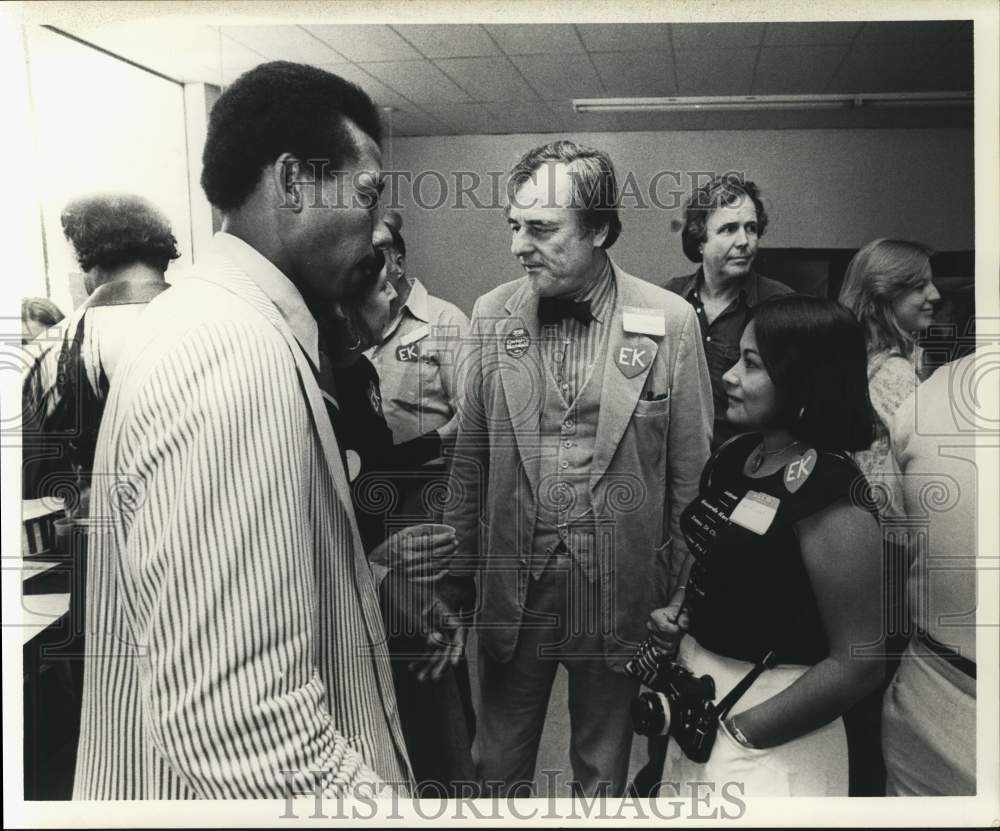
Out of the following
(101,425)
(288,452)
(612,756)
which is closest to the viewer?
(288,452)

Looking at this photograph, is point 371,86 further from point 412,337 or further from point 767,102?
point 767,102

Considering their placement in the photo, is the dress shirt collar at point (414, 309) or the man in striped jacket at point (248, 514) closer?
the man in striped jacket at point (248, 514)

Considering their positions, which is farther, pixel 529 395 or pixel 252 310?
pixel 529 395

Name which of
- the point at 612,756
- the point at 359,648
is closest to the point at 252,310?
the point at 359,648

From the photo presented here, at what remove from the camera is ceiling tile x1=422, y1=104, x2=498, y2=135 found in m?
2.36

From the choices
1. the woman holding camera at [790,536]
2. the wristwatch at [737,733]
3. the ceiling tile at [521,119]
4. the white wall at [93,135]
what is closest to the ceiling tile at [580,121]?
the ceiling tile at [521,119]

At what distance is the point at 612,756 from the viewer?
2490mm

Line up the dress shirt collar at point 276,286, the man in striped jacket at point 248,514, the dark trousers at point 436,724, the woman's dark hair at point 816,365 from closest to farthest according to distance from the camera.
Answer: the man in striped jacket at point 248,514 → the dress shirt collar at point 276,286 → the woman's dark hair at point 816,365 → the dark trousers at point 436,724

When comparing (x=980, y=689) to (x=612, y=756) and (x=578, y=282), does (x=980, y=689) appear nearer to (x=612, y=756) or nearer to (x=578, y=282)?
(x=612, y=756)

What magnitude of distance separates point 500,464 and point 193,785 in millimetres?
1076

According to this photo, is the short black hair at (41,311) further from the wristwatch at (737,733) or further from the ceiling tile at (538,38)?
the wristwatch at (737,733)

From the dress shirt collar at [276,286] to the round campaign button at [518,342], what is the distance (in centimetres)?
51

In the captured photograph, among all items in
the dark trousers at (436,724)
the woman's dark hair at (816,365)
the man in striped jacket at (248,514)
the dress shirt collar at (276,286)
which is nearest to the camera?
the man in striped jacket at (248,514)

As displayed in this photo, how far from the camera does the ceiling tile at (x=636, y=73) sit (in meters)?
2.38
